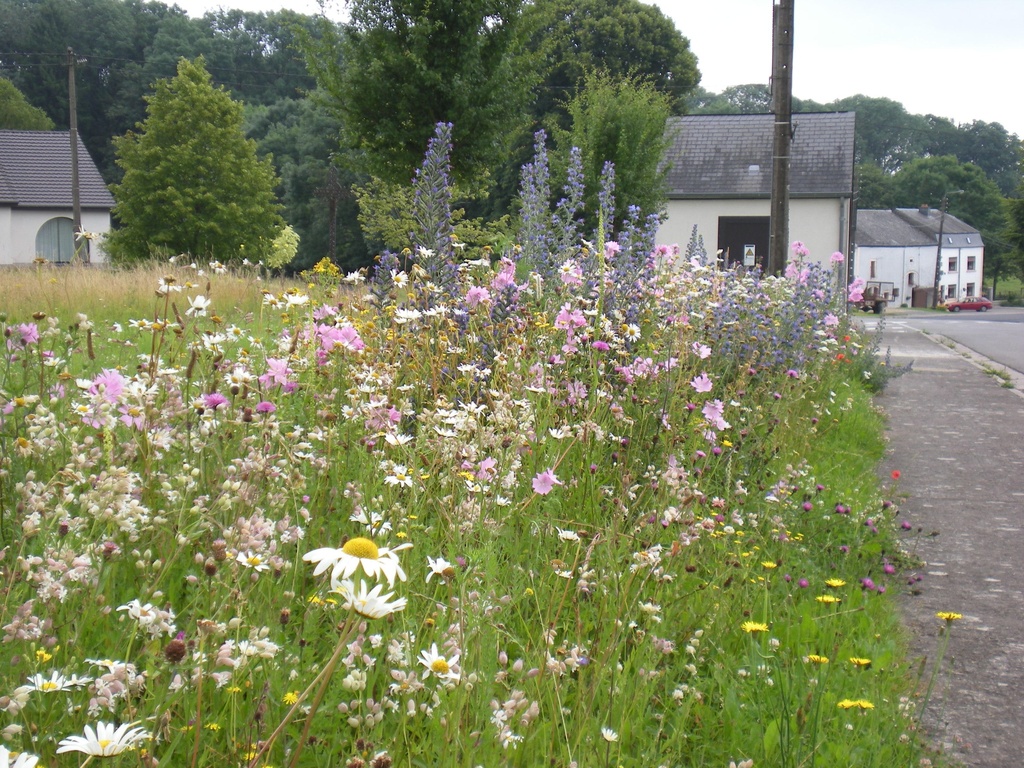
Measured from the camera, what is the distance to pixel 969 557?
4395 mm

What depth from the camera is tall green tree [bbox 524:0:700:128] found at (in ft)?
140

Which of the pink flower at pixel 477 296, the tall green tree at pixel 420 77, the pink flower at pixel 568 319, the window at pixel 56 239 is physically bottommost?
the pink flower at pixel 568 319

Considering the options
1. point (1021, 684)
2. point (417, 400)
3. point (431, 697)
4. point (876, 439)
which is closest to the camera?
point (431, 697)

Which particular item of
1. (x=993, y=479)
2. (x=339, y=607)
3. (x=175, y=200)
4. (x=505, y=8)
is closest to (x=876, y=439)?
(x=993, y=479)

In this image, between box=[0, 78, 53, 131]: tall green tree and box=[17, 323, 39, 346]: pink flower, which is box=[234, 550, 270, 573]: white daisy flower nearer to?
box=[17, 323, 39, 346]: pink flower

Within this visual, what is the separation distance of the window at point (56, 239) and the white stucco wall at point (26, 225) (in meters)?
0.53

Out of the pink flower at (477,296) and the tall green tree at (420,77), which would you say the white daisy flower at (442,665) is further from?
the tall green tree at (420,77)

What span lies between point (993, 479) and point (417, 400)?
3.79 meters

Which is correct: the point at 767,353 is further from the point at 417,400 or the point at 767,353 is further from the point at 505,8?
the point at 505,8

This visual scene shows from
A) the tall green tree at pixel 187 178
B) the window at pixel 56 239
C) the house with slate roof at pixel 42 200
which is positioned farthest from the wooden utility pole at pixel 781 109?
the window at pixel 56 239

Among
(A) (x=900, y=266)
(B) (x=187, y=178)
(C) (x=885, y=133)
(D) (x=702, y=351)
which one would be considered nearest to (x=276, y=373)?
(D) (x=702, y=351)

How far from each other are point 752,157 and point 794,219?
126 inches

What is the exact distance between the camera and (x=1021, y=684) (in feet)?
10.1

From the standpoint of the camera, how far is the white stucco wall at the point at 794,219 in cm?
3453
